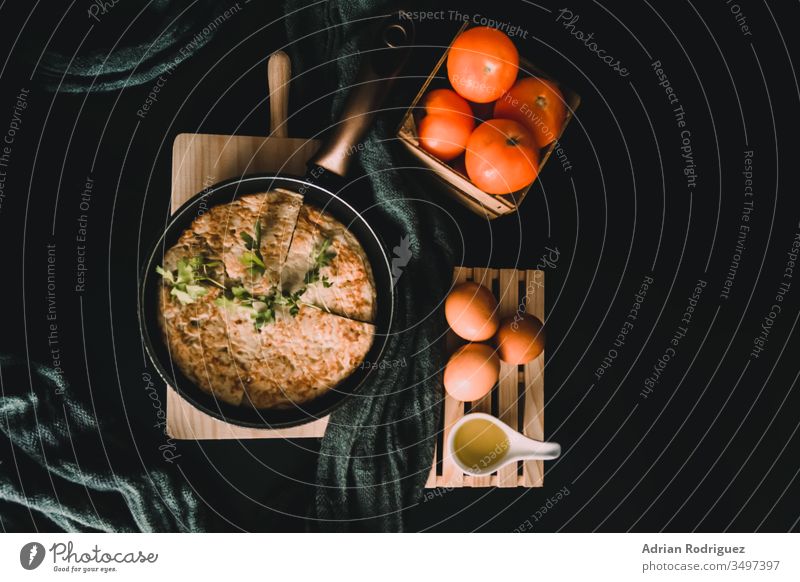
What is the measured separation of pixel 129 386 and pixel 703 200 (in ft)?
3.35

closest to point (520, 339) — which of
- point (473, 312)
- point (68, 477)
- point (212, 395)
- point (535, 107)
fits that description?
point (473, 312)

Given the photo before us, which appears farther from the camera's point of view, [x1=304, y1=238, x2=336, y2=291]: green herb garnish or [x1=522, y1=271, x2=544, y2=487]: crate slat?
[x1=522, y1=271, x2=544, y2=487]: crate slat

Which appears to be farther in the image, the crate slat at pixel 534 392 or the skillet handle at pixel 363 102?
the crate slat at pixel 534 392

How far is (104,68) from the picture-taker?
3.07 ft

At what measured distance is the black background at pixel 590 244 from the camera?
93 centimetres

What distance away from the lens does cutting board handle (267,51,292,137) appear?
2.92ft

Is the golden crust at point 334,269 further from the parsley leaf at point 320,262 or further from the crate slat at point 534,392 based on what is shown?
the crate slat at point 534,392

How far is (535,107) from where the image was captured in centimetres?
83

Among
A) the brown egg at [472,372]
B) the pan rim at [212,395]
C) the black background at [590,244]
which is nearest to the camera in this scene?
the pan rim at [212,395]

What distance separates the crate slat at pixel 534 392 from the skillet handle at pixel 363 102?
34 cm
